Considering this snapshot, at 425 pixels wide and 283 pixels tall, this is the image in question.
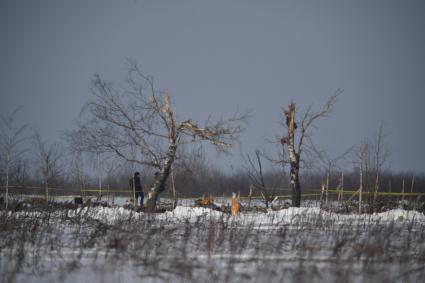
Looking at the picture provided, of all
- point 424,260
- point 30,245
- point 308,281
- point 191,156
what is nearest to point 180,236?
point 30,245

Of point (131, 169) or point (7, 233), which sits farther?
point (131, 169)

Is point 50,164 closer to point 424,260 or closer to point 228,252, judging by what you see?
point 228,252

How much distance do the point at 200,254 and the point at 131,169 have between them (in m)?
20.9

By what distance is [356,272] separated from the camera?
5.77 m

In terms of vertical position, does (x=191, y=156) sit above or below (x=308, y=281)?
above

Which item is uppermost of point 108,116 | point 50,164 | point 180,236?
point 108,116

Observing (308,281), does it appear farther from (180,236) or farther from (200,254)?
(180,236)

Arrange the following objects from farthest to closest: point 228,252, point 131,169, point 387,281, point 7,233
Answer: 1. point 131,169
2. point 7,233
3. point 228,252
4. point 387,281

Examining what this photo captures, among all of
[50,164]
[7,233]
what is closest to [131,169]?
[50,164]

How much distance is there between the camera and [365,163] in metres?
Result: 21.2

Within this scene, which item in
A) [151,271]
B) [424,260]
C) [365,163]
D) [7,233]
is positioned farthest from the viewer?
[365,163]

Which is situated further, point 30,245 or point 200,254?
point 30,245

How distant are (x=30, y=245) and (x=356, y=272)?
211 inches

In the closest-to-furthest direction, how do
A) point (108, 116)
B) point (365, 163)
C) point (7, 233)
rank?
point (7, 233), point (108, 116), point (365, 163)
